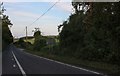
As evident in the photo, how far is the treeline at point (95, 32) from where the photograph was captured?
24181mm

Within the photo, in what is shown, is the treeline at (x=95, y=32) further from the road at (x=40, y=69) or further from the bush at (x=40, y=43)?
the bush at (x=40, y=43)

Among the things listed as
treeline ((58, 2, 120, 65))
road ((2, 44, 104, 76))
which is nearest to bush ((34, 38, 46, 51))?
treeline ((58, 2, 120, 65))

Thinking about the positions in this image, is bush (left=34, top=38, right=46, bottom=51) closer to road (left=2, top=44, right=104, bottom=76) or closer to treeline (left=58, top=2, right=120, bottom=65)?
treeline (left=58, top=2, right=120, bottom=65)

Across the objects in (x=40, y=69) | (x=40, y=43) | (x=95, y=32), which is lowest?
(x=40, y=43)

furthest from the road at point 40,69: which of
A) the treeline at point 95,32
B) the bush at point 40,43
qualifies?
the bush at point 40,43

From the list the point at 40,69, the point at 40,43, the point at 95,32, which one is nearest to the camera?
the point at 40,69

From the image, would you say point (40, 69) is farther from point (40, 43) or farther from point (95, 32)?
point (40, 43)

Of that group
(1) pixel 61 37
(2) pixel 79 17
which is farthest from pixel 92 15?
(1) pixel 61 37

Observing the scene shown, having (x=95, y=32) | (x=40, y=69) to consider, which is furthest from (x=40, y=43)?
(x=40, y=69)

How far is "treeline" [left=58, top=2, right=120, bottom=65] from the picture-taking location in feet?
79.3

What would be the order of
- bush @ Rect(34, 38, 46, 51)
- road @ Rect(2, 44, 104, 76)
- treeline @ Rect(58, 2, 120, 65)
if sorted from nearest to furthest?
road @ Rect(2, 44, 104, 76) → treeline @ Rect(58, 2, 120, 65) → bush @ Rect(34, 38, 46, 51)

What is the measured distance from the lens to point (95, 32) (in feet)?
113

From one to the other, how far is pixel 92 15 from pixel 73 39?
20.9 metres

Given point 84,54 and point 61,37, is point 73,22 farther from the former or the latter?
point 84,54
